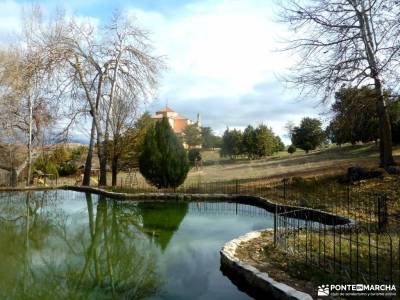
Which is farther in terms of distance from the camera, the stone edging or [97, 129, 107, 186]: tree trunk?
[97, 129, 107, 186]: tree trunk

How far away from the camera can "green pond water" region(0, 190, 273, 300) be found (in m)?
5.56

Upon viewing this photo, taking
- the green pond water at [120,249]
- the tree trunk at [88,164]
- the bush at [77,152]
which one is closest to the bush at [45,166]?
the bush at [77,152]

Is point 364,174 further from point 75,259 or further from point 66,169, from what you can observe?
point 66,169

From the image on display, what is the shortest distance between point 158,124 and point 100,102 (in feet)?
18.5

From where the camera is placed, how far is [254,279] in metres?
5.29

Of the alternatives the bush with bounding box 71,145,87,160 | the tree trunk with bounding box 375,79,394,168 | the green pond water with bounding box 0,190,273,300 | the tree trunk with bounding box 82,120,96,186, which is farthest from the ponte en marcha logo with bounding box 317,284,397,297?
the bush with bounding box 71,145,87,160

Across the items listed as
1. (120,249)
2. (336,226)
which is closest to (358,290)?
(336,226)

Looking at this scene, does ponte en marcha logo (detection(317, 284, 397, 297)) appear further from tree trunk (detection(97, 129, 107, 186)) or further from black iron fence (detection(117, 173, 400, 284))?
tree trunk (detection(97, 129, 107, 186))

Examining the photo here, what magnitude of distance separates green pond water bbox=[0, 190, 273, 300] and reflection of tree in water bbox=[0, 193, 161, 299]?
14mm

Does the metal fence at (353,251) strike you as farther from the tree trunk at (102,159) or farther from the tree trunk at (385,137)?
the tree trunk at (102,159)

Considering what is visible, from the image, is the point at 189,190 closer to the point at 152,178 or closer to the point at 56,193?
the point at 152,178

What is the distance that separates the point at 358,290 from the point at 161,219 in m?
7.53

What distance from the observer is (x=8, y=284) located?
5.77 meters

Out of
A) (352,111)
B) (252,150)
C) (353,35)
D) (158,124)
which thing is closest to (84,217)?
(158,124)
